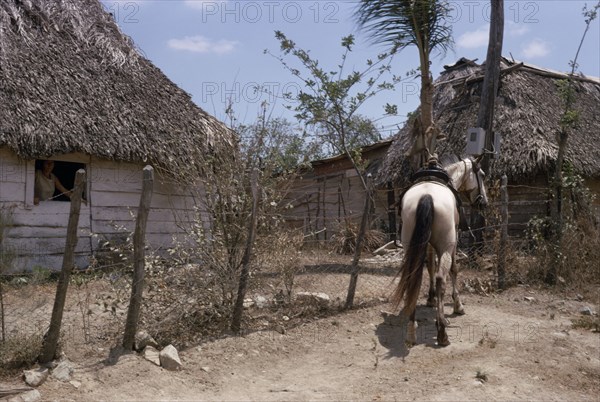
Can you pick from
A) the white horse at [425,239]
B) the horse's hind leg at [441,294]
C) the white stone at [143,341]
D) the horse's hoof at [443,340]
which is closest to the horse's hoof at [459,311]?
the white horse at [425,239]

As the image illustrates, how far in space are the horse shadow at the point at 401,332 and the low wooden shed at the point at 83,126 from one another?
2.88 meters

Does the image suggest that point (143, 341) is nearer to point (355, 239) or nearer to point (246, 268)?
point (246, 268)

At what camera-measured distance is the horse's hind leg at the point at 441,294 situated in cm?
559

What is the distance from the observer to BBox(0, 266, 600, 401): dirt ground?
4535 mm

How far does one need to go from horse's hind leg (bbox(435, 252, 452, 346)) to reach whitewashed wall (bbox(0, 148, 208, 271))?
11.7 ft

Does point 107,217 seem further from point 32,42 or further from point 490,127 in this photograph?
point 490,127

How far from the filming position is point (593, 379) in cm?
516

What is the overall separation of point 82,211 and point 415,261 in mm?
5766

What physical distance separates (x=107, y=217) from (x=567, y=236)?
689 centimetres

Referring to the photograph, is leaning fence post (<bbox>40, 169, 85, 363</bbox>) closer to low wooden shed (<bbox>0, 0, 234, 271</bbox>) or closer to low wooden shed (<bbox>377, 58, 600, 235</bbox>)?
low wooden shed (<bbox>0, 0, 234, 271</bbox>)

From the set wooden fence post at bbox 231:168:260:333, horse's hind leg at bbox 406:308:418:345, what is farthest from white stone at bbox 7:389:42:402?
horse's hind leg at bbox 406:308:418:345

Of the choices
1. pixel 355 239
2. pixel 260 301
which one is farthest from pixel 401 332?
pixel 355 239

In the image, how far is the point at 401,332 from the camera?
607 cm

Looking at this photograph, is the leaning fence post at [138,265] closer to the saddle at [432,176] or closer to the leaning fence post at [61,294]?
the leaning fence post at [61,294]
